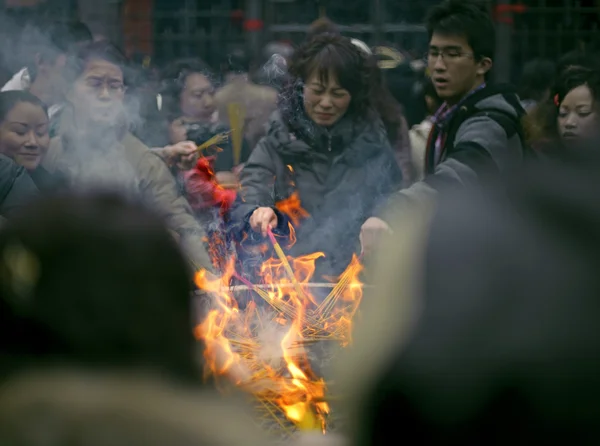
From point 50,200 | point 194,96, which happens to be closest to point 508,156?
point 194,96

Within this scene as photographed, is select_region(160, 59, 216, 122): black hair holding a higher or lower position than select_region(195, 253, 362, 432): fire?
higher

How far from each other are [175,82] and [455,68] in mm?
1628

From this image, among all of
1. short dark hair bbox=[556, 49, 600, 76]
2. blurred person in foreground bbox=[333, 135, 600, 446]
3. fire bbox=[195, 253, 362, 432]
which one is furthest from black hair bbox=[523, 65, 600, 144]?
blurred person in foreground bbox=[333, 135, 600, 446]

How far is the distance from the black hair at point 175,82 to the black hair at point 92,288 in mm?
3804

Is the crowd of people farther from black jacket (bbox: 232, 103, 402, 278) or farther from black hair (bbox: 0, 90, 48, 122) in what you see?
black hair (bbox: 0, 90, 48, 122)

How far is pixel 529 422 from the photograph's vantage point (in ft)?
5.13

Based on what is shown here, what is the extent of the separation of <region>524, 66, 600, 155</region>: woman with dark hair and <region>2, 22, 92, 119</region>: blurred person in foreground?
1960mm

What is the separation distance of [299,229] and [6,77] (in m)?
2.02

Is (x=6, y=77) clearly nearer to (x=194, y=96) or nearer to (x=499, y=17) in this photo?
(x=194, y=96)

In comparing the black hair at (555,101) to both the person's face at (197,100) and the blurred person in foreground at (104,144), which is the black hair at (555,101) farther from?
the person's face at (197,100)

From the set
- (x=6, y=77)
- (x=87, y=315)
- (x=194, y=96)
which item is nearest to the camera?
(x=87, y=315)

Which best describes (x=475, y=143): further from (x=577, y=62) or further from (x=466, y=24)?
(x=577, y=62)

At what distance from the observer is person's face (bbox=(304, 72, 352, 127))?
4.45m

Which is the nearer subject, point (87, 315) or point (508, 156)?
point (87, 315)
